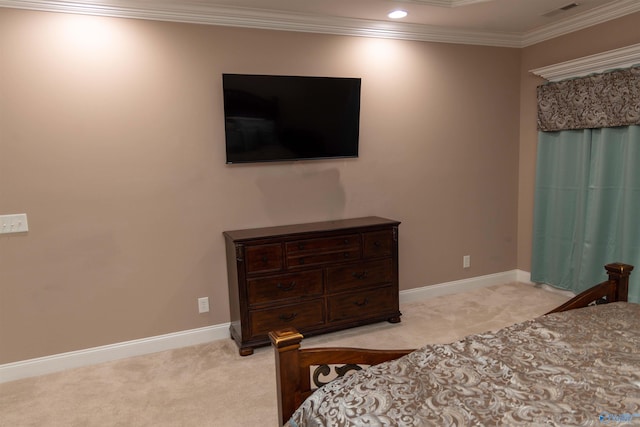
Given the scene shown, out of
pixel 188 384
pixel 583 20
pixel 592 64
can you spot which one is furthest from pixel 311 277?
pixel 583 20

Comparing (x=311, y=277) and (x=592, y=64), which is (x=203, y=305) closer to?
(x=311, y=277)

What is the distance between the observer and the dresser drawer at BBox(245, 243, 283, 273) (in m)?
3.31

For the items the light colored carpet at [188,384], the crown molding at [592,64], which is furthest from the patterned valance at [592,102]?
the light colored carpet at [188,384]

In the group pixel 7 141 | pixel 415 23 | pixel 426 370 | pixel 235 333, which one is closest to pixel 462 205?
pixel 415 23

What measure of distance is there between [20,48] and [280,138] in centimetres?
185

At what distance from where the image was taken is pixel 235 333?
351cm

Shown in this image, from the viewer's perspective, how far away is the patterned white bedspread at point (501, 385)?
1.33 m

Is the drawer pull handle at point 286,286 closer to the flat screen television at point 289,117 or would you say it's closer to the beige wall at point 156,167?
the beige wall at point 156,167

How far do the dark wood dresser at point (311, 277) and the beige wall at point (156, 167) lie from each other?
13.7 inches

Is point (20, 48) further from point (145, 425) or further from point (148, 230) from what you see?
point (145, 425)

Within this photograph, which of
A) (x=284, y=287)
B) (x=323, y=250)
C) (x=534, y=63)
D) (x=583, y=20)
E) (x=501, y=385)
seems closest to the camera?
(x=501, y=385)

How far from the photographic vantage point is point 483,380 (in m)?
1.53

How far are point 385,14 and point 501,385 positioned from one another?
3.13 meters

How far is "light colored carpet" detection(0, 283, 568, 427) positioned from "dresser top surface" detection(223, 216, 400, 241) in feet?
2.87
